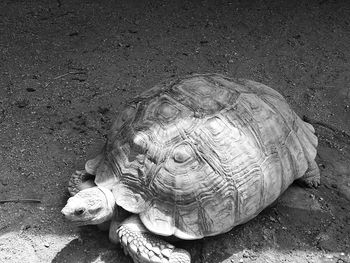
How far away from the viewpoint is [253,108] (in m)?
2.98

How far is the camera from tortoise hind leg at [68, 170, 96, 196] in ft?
10.1

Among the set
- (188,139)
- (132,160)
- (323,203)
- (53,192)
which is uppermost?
(188,139)

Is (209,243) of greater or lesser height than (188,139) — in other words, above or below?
below

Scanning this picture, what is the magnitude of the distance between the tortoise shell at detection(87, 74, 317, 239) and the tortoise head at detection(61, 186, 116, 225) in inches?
2.6

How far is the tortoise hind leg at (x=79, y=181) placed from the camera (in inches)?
121

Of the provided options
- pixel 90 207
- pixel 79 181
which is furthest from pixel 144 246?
pixel 79 181

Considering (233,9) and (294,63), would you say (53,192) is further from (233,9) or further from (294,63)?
(233,9)

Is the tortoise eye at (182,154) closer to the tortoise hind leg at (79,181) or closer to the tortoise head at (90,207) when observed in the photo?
the tortoise head at (90,207)

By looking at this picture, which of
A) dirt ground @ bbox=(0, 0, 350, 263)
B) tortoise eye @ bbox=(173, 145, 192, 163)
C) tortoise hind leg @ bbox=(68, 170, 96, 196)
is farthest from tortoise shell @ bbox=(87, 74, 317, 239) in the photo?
dirt ground @ bbox=(0, 0, 350, 263)

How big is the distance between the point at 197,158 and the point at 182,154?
0.30ft

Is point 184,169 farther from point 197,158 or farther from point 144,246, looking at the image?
point 144,246

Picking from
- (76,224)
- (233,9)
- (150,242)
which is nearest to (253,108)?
(150,242)

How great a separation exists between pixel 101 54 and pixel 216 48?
111cm

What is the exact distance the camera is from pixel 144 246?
268cm
